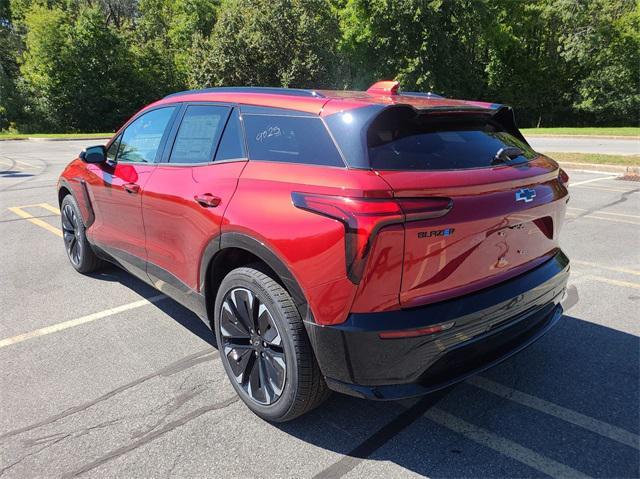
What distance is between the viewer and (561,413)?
2.61 metres

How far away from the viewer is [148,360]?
328 centimetres

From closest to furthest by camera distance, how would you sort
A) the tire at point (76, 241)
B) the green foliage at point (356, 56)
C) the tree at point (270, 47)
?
the tire at point (76, 241) → the tree at point (270, 47) → the green foliage at point (356, 56)

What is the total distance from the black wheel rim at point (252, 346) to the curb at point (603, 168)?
12255 mm

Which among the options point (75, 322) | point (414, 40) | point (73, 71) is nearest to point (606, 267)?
point (75, 322)

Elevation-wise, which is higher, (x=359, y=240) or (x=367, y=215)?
(x=367, y=215)

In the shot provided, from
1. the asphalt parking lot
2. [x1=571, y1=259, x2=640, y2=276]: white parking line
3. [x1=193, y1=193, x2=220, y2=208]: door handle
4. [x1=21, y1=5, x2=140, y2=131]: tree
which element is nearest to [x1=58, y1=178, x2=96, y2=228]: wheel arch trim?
the asphalt parking lot

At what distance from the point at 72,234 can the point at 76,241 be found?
0.39 ft

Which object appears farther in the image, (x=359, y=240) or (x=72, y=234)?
(x=72, y=234)

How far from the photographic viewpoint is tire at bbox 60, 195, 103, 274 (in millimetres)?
4719

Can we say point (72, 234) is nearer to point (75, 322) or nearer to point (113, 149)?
point (113, 149)

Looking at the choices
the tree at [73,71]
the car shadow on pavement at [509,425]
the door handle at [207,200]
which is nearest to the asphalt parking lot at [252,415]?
the car shadow on pavement at [509,425]

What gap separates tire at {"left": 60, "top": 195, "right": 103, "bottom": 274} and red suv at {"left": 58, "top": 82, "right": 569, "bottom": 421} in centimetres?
196

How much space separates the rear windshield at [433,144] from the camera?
2.27 m

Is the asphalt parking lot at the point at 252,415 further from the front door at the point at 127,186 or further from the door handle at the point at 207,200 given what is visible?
the door handle at the point at 207,200
